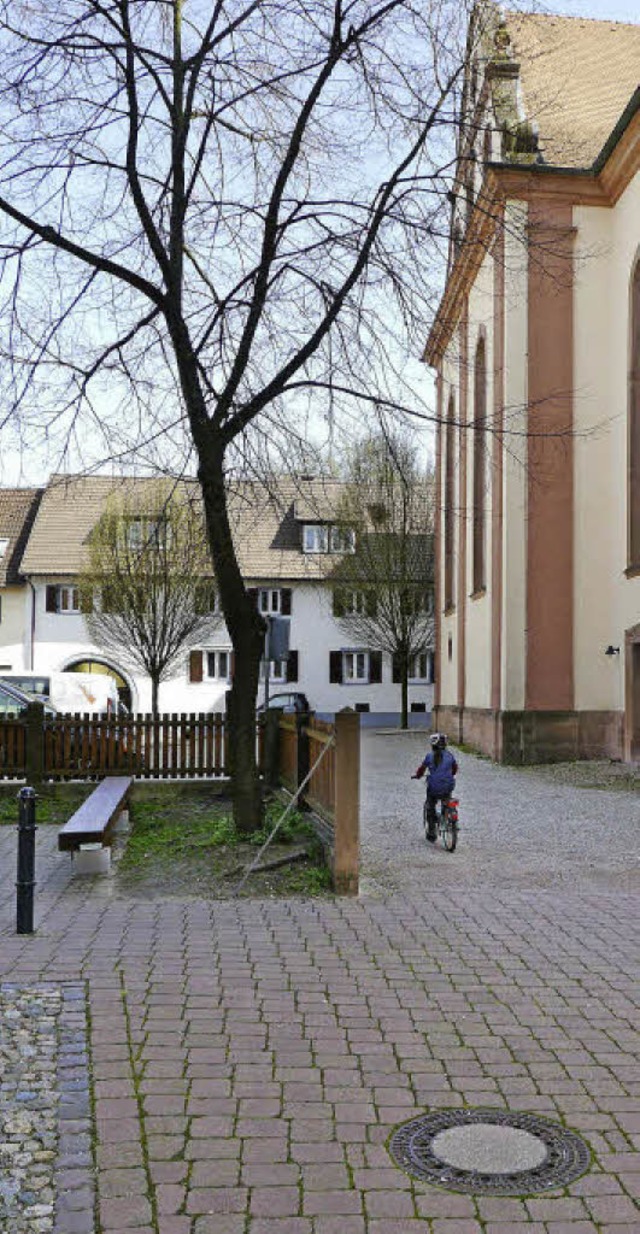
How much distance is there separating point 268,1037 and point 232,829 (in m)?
5.94

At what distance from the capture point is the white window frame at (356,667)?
48125 millimetres

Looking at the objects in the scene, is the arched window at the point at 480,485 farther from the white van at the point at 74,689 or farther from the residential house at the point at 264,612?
the residential house at the point at 264,612

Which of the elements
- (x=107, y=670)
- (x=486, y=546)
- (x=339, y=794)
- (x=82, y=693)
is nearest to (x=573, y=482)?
(x=486, y=546)

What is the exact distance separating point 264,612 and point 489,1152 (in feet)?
142

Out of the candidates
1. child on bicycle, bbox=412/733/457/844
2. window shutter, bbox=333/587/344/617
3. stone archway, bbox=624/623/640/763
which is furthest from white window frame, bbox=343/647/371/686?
child on bicycle, bbox=412/733/457/844

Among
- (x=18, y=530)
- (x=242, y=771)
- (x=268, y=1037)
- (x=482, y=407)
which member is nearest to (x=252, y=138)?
(x=242, y=771)

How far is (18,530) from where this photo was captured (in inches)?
1967

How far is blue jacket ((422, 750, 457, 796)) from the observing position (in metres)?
11.5

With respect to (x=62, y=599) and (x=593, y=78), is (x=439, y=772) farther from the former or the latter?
(x=62, y=599)

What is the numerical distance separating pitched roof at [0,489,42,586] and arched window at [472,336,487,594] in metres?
25.4

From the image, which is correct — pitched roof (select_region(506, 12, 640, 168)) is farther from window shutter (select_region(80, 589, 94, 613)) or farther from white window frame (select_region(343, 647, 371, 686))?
white window frame (select_region(343, 647, 371, 686))

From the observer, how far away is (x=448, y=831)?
11.4 metres

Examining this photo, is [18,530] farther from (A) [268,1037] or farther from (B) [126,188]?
(A) [268,1037]

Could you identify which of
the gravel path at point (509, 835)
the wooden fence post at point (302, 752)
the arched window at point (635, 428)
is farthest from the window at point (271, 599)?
the wooden fence post at point (302, 752)
